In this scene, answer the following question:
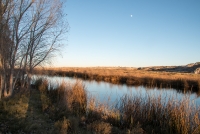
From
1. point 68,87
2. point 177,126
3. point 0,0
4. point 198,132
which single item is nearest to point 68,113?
point 68,87

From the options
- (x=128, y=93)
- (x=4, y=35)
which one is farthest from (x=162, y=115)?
(x=128, y=93)

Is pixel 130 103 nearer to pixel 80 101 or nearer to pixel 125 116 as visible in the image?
pixel 125 116

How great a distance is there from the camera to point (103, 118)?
22.7 feet

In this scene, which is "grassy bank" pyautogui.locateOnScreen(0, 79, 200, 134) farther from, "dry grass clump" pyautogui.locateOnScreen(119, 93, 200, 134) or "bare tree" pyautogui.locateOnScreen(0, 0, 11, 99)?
"bare tree" pyautogui.locateOnScreen(0, 0, 11, 99)

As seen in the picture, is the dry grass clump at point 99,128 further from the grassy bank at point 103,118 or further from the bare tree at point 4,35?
the bare tree at point 4,35

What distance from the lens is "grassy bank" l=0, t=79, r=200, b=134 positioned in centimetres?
527

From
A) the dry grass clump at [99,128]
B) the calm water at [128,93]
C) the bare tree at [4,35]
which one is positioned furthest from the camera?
the bare tree at [4,35]

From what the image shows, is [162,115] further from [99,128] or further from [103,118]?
[99,128]

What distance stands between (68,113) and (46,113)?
0.88m

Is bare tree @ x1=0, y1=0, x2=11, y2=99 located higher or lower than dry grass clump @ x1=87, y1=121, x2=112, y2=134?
higher

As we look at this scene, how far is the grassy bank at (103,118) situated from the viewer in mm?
5273

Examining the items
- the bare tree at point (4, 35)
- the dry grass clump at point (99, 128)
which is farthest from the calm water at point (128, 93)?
the bare tree at point (4, 35)

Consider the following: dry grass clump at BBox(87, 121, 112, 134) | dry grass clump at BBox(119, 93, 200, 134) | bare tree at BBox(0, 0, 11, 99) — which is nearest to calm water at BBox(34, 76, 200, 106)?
dry grass clump at BBox(119, 93, 200, 134)

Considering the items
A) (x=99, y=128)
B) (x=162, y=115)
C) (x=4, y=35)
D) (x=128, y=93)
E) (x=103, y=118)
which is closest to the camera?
(x=99, y=128)
